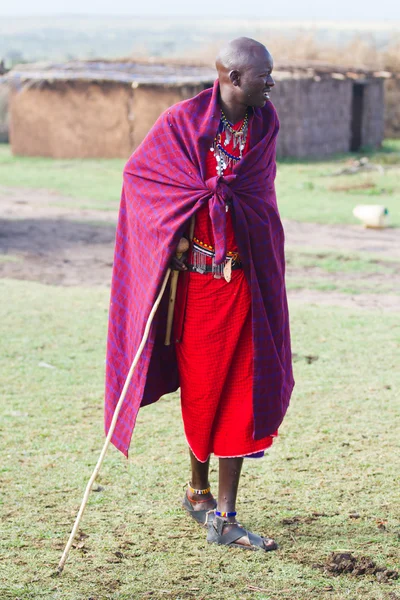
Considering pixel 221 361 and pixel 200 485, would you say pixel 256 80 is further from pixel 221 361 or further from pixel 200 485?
pixel 200 485

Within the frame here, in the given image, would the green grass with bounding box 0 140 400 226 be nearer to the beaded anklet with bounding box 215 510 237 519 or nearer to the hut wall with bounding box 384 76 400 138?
the hut wall with bounding box 384 76 400 138

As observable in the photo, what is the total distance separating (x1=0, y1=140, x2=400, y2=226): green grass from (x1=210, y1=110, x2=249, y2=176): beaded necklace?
29.2 ft

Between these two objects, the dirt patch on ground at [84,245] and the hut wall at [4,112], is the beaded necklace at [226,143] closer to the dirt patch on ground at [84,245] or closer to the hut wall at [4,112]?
the dirt patch on ground at [84,245]

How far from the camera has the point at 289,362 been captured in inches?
150

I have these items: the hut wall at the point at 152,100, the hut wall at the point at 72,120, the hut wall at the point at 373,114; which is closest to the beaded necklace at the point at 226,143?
the hut wall at the point at 152,100

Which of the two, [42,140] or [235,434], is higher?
[235,434]

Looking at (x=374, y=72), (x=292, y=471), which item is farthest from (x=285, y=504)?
(x=374, y=72)

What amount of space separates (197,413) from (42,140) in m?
18.3

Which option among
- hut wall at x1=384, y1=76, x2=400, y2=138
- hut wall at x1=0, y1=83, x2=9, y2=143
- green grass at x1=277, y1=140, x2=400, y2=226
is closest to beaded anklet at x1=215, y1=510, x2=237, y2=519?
green grass at x1=277, y1=140, x2=400, y2=226

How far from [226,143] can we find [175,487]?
1630 millimetres

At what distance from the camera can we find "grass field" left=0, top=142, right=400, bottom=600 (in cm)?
332

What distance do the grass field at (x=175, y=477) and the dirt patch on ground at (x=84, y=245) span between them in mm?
589

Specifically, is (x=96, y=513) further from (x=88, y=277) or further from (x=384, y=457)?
(x=88, y=277)

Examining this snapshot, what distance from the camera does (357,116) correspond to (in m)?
23.0
